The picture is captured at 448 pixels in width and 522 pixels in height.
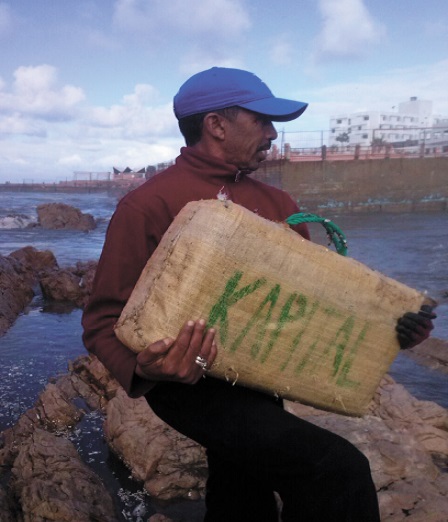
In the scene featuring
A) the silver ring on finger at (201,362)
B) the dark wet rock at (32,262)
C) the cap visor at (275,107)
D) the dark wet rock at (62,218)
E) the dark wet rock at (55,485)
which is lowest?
the dark wet rock at (62,218)

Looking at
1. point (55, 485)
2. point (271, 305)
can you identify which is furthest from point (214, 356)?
point (55, 485)

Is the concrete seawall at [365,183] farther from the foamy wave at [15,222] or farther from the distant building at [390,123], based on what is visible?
the distant building at [390,123]

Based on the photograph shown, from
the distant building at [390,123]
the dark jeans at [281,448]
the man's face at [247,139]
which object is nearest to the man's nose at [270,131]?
the man's face at [247,139]

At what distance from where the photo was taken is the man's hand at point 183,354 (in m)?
1.45

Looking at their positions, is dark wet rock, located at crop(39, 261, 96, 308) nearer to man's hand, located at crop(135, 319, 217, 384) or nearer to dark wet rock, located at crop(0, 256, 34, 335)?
dark wet rock, located at crop(0, 256, 34, 335)

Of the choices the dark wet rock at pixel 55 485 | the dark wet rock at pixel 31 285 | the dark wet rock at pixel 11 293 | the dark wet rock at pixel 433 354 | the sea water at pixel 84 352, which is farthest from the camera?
the dark wet rock at pixel 31 285

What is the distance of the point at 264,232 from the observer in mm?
1546

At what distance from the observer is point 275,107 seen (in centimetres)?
185

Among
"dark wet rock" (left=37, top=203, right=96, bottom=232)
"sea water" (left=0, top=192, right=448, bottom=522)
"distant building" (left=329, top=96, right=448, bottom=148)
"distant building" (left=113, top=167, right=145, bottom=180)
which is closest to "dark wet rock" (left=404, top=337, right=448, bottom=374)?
"sea water" (left=0, top=192, right=448, bottom=522)

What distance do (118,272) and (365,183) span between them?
31.4m

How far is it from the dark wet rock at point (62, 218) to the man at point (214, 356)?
2317 centimetres

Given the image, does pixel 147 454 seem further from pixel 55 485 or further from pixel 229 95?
pixel 229 95

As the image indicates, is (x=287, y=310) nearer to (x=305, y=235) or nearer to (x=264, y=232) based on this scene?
(x=264, y=232)

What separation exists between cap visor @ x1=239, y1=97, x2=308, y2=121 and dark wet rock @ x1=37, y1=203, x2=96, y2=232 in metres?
23.3
